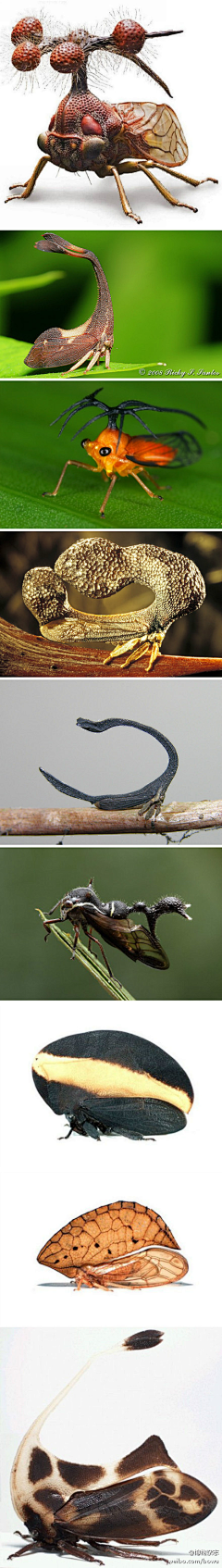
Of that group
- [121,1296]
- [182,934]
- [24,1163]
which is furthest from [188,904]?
[121,1296]

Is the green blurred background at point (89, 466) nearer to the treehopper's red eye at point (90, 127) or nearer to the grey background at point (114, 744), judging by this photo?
the grey background at point (114, 744)

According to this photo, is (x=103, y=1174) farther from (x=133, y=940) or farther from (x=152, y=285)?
(x=152, y=285)

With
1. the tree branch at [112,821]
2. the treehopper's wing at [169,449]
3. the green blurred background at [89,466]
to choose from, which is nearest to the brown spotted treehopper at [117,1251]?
the tree branch at [112,821]

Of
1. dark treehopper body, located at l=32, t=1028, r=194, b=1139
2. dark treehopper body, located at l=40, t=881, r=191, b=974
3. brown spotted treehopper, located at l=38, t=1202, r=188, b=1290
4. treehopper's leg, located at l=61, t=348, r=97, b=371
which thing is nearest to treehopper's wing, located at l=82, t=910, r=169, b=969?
dark treehopper body, located at l=40, t=881, r=191, b=974

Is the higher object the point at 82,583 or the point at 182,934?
the point at 82,583

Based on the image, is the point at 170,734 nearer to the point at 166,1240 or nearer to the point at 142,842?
the point at 142,842

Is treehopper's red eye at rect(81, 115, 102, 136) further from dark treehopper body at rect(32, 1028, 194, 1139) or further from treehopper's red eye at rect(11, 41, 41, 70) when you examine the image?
dark treehopper body at rect(32, 1028, 194, 1139)
